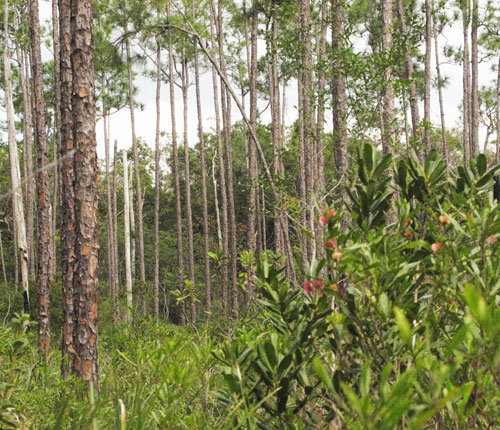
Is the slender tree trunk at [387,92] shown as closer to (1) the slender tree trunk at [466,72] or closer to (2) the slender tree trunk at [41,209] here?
(2) the slender tree trunk at [41,209]

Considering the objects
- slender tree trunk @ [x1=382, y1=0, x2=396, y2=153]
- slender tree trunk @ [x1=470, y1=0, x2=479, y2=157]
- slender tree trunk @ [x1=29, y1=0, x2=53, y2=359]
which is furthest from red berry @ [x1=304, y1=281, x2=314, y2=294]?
slender tree trunk @ [x1=470, y1=0, x2=479, y2=157]

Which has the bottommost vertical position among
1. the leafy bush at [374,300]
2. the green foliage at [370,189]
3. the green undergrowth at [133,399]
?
the green undergrowth at [133,399]

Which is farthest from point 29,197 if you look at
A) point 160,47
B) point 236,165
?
point 236,165

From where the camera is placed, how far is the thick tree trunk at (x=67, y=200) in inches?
158

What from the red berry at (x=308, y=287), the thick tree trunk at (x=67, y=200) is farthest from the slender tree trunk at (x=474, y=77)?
the red berry at (x=308, y=287)

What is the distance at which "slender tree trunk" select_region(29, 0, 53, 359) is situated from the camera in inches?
271

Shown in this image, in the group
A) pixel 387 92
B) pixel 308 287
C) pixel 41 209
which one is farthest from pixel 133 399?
pixel 387 92

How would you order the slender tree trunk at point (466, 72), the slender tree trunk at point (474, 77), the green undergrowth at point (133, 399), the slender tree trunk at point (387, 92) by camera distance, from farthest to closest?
the slender tree trunk at point (466, 72), the slender tree trunk at point (474, 77), the slender tree trunk at point (387, 92), the green undergrowth at point (133, 399)

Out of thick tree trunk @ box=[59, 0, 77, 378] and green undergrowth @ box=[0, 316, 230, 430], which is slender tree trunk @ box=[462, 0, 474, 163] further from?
green undergrowth @ box=[0, 316, 230, 430]

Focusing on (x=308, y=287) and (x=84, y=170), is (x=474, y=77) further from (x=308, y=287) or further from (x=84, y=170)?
(x=308, y=287)

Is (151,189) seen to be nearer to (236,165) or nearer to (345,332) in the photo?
(236,165)

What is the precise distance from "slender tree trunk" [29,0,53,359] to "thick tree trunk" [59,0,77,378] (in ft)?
8.56

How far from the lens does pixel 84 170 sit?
4016 millimetres

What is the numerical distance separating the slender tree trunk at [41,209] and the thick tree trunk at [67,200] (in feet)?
8.56
